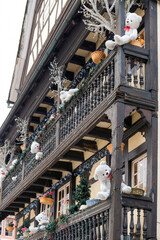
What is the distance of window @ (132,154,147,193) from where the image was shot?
12.3m

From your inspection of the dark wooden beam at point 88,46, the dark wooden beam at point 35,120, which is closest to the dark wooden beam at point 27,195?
the dark wooden beam at point 35,120

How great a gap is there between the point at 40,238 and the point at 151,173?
220 inches

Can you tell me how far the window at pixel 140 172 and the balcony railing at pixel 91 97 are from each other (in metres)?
1.59

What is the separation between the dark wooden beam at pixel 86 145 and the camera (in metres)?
14.6

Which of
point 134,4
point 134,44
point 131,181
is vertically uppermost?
point 134,4

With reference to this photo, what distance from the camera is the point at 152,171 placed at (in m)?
11.2

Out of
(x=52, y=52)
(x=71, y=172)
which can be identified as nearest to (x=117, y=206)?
(x=71, y=172)

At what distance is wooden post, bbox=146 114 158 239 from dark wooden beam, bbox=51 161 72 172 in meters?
5.31

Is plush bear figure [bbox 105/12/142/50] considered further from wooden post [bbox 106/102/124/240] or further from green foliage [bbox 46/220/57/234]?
green foliage [bbox 46/220/57/234]

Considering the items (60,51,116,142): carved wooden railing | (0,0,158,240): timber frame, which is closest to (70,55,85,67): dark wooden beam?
(0,0,158,240): timber frame

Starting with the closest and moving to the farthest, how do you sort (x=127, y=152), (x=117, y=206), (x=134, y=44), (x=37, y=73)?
(x=117, y=206)
(x=134, y=44)
(x=127, y=152)
(x=37, y=73)

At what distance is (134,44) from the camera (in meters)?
12.1

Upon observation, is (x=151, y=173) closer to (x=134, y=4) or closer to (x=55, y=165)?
(x=134, y=4)

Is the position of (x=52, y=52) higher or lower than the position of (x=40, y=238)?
higher
